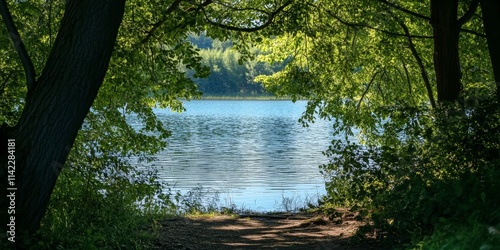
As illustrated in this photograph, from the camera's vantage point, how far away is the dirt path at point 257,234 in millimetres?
9156

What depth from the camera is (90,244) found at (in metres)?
7.00

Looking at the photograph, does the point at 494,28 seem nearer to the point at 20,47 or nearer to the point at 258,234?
the point at 258,234

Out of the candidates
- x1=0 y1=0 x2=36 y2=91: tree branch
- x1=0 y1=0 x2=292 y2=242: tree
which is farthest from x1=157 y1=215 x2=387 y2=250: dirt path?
x1=0 y1=0 x2=36 y2=91: tree branch

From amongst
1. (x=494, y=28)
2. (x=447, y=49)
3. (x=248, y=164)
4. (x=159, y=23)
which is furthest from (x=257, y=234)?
(x=248, y=164)

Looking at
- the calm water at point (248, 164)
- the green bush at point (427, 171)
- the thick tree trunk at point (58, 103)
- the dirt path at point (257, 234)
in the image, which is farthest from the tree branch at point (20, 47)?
the calm water at point (248, 164)

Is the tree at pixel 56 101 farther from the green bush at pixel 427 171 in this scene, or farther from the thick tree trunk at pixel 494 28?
the thick tree trunk at pixel 494 28

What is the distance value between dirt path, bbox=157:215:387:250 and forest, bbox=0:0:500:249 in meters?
0.39

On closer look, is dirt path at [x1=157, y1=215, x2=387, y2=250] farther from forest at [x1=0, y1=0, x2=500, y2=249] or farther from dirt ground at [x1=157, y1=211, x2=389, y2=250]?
forest at [x1=0, y1=0, x2=500, y2=249]

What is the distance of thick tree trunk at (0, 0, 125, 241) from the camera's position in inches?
261

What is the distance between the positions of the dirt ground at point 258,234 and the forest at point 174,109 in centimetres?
40

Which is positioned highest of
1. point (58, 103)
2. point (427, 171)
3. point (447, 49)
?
point (447, 49)

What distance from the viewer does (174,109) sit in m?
13.3

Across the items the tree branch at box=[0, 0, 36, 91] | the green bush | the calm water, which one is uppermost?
the tree branch at box=[0, 0, 36, 91]

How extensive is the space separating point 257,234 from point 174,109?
3.62m
